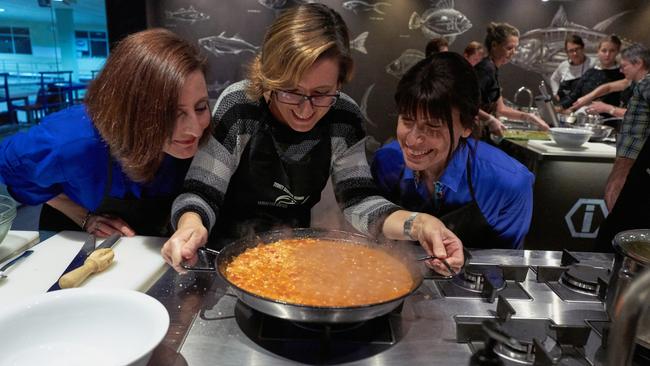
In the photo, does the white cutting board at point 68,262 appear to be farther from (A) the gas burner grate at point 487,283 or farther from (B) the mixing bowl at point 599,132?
(B) the mixing bowl at point 599,132

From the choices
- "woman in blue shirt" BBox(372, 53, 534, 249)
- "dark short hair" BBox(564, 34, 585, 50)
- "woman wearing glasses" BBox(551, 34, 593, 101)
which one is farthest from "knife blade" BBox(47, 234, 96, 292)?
"dark short hair" BBox(564, 34, 585, 50)

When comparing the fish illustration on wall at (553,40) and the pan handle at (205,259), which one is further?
the fish illustration on wall at (553,40)

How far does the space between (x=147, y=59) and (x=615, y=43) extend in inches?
270

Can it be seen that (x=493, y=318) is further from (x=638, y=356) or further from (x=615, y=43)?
(x=615, y=43)

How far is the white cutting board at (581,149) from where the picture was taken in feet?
12.6

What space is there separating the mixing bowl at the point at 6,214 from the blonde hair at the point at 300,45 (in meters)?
0.92

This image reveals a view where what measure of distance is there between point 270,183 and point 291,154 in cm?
15

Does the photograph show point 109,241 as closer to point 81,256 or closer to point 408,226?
point 81,256

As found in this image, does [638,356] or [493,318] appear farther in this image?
[493,318]

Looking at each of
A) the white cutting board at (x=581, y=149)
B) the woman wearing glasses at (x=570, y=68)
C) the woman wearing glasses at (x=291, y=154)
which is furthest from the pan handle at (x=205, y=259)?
the woman wearing glasses at (x=570, y=68)

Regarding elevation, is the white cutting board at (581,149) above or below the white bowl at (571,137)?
below

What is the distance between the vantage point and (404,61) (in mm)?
7047

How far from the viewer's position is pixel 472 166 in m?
1.95

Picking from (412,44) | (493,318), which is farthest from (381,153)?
(412,44)
